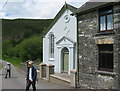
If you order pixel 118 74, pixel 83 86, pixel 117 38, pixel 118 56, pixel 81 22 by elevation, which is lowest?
pixel 83 86

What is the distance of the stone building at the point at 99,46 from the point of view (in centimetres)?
1191

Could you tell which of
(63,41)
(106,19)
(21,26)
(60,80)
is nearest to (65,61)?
(63,41)

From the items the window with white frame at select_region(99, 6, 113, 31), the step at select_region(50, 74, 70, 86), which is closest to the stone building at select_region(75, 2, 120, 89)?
the window with white frame at select_region(99, 6, 113, 31)

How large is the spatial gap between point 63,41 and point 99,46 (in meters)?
8.70

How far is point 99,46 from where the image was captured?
13188mm

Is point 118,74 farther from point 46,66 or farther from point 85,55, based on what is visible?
point 46,66

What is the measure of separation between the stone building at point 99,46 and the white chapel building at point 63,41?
550 cm

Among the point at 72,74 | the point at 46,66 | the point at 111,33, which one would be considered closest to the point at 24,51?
the point at 46,66

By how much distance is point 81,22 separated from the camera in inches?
577

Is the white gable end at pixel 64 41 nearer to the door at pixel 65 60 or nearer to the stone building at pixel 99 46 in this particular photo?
the door at pixel 65 60

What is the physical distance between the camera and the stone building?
11906mm

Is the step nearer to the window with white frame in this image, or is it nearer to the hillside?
the window with white frame

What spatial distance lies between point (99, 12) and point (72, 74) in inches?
179

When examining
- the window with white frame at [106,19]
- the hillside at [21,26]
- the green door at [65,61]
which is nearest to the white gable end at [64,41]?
the green door at [65,61]
